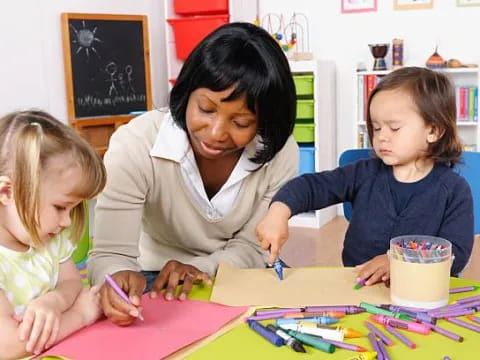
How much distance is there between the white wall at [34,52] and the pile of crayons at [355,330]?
240cm

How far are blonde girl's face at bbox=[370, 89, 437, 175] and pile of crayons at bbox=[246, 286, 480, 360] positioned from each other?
1.13 feet

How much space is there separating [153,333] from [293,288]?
0.86 feet

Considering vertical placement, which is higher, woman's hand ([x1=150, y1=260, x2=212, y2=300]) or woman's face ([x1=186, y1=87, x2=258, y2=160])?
woman's face ([x1=186, y1=87, x2=258, y2=160])

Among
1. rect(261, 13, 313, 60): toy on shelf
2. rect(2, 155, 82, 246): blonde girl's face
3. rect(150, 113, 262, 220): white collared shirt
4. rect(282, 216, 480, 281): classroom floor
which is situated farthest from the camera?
rect(261, 13, 313, 60): toy on shelf

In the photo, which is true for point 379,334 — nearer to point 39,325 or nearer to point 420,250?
point 420,250

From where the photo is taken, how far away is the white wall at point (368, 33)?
140 inches

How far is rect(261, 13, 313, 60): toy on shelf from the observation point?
3876mm

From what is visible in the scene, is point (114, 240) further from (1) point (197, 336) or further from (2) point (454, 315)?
(2) point (454, 315)

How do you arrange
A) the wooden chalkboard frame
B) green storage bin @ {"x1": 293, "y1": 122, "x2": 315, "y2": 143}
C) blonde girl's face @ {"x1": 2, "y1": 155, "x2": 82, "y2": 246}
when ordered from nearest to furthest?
1. blonde girl's face @ {"x1": 2, "y1": 155, "x2": 82, "y2": 246}
2. the wooden chalkboard frame
3. green storage bin @ {"x1": 293, "y1": 122, "x2": 315, "y2": 143}

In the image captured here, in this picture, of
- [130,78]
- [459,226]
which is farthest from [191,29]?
[459,226]

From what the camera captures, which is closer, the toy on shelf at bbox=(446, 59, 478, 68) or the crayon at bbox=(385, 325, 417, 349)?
the crayon at bbox=(385, 325, 417, 349)

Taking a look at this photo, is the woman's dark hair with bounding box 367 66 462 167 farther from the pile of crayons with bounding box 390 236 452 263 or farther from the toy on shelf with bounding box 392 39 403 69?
the toy on shelf with bounding box 392 39 403 69

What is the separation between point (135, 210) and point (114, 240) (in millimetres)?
75

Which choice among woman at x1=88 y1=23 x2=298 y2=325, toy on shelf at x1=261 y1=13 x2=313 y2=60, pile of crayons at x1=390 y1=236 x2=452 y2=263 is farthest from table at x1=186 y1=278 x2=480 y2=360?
toy on shelf at x1=261 y1=13 x2=313 y2=60
